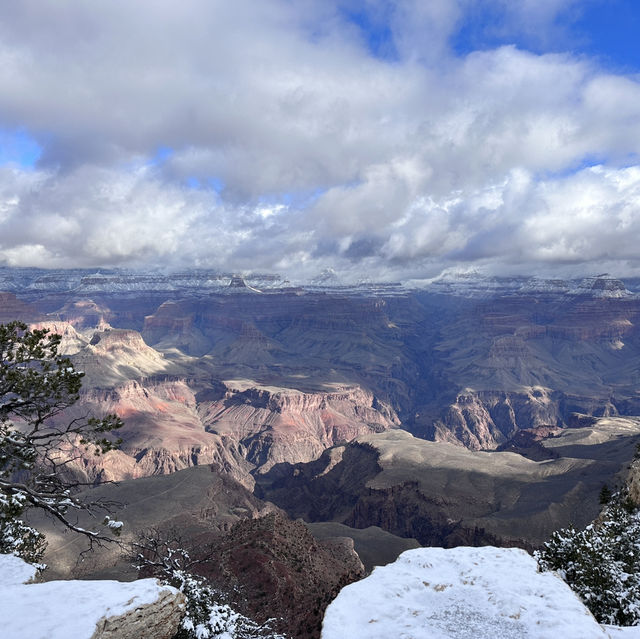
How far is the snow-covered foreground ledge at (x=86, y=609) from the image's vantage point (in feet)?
39.7

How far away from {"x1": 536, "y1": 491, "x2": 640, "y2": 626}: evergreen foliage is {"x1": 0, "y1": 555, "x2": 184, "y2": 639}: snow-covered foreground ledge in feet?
52.8

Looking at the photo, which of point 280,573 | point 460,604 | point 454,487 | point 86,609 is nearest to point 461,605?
point 460,604

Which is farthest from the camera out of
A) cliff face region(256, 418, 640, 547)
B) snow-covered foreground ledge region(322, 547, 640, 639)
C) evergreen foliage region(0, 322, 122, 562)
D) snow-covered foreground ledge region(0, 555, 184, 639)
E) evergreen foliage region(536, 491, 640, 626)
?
cliff face region(256, 418, 640, 547)

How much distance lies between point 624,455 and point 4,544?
16034 centimetres

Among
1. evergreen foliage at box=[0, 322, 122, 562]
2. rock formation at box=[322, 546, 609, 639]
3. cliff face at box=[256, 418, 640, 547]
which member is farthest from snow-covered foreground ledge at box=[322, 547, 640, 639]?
cliff face at box=[256, 418, 640, 547]

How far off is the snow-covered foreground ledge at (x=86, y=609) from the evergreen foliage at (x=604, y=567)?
634 inches

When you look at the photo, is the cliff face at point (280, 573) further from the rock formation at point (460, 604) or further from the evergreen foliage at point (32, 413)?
the evergreen foliage at point (32, 413)

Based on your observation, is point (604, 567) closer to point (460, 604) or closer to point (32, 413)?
point (460, 604)

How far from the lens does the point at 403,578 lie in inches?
631

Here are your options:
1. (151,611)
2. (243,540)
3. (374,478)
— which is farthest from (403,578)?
(374,478)

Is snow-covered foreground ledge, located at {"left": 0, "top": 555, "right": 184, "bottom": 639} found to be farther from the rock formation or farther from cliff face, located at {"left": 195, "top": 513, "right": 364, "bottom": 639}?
cliff face, located at {"left": 195, "top": 513, "right": 364, "bottom": 639}

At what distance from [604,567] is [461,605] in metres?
11.3

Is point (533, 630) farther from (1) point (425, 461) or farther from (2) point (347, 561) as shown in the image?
(1) point (425, 461)

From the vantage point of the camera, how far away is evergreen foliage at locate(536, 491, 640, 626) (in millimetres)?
19062
